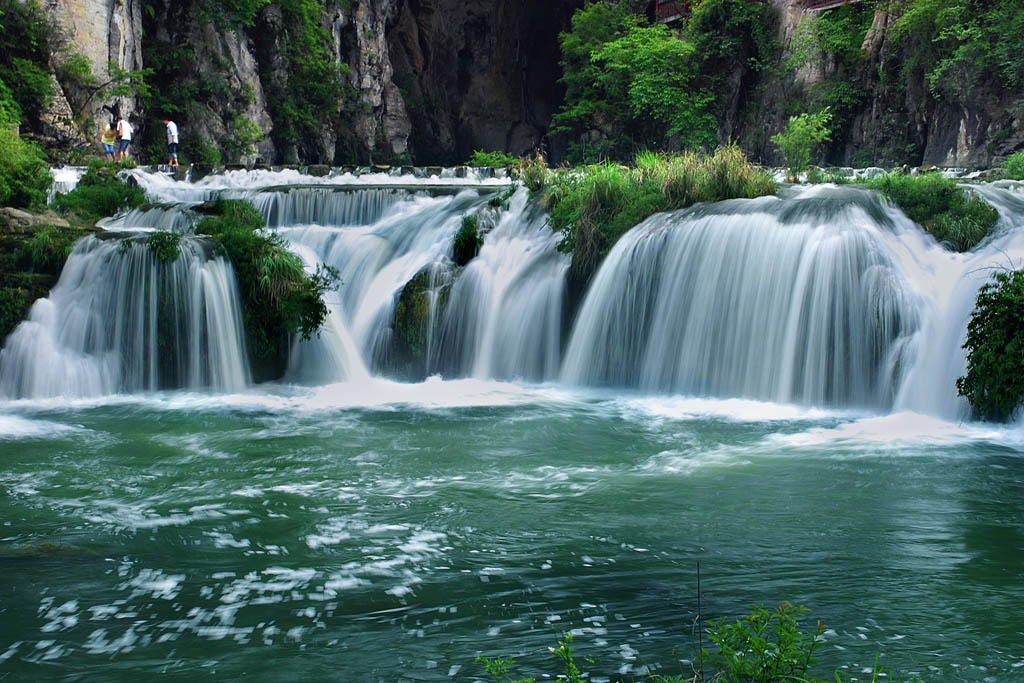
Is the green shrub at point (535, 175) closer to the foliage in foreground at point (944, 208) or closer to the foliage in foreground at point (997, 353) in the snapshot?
the foliage in foreground at point (944, 208)

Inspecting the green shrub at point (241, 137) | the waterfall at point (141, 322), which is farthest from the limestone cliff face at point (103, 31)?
the waterfall at point (141, 322)

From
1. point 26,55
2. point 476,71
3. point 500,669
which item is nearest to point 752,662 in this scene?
point 500,669

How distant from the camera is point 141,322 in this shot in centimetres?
1139

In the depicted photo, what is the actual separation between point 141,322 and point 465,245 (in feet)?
14.8

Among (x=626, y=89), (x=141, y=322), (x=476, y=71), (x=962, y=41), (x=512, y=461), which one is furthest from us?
(x=476, y=71)

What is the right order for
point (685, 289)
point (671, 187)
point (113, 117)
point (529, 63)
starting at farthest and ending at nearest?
point (529, 63) → point (113, 117) → point (671, 187) → point (685, 289)

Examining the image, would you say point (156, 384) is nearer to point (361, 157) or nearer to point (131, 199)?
point (131, 199)

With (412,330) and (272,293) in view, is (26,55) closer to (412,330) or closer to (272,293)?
(272,293)

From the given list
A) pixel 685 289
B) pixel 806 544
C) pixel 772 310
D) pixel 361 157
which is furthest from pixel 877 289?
pixel 361 157

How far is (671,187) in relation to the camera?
12.7 meters

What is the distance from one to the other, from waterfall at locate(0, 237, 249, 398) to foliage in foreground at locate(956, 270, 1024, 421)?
838 cm

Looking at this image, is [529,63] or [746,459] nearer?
[746,459]

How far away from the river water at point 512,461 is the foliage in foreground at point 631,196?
0.43m

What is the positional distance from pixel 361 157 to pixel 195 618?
31362mm
